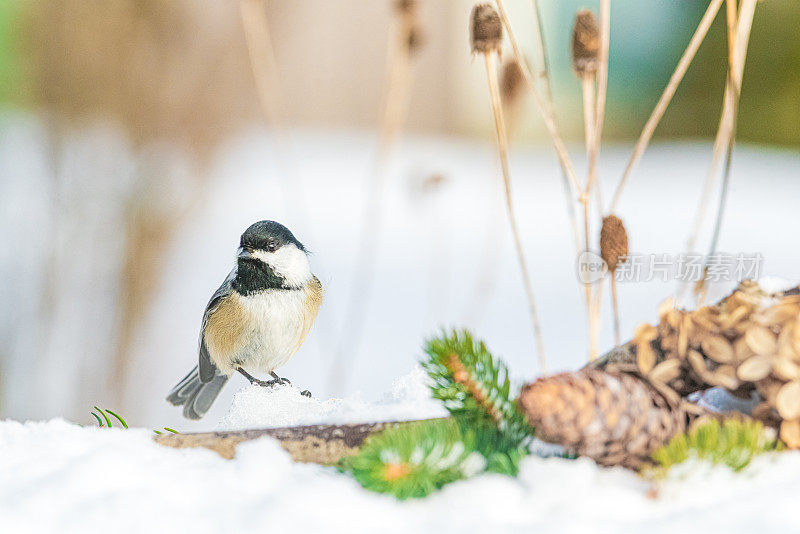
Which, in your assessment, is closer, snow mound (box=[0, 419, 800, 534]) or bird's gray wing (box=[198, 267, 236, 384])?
snow mound (box=[0, 419, 800, 534])

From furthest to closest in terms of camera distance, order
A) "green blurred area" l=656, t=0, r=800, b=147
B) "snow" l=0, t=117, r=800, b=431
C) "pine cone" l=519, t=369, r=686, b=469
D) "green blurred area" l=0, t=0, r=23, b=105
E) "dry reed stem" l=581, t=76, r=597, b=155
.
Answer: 1. "green blurred area" l=656, t=0, r=800, b=147
2. "green blurred area" l=0, t=0, r=23, b=105
3. "snow" l=0, t=117, r=800, b=431
4. "dry reed stem" l=581, t=76, r=597, b=155
5. "pine cone" l=519, t=369, r=686, b=469

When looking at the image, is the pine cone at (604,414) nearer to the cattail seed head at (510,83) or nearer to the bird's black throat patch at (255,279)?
the bird's black throat patch at (255,279)

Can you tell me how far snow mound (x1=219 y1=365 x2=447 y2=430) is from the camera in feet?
1.96

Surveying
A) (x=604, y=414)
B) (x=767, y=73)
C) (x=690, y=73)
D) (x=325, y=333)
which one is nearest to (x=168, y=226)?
(x=325, y=333)

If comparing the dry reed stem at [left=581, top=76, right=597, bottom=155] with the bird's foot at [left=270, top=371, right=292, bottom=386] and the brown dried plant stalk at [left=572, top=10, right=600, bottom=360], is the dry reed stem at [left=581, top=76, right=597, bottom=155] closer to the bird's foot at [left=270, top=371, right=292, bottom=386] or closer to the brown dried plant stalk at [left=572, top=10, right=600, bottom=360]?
the brown dried plant stalk at [left=572, top=10, right=600, bottom=360]

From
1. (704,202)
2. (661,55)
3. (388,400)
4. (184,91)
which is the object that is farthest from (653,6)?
(388,400)

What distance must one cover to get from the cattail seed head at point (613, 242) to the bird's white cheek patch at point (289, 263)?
24cm

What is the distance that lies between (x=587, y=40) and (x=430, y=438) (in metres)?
0.47

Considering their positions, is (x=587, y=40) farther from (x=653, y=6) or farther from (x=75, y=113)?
(x=653, y=6)

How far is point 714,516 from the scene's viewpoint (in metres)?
0.41

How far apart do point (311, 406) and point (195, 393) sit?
172 millimetres

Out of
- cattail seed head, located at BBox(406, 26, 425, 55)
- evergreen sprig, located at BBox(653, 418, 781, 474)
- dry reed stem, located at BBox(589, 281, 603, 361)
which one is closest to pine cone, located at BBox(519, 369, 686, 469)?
evergreen sprig, located at BBox(653, 418, 781, 474)

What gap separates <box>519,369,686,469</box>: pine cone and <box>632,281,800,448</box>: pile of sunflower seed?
26mm

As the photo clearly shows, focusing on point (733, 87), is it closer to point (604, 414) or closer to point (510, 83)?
point (510, 83)
